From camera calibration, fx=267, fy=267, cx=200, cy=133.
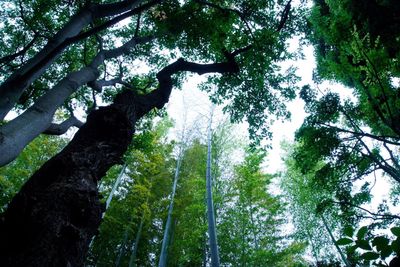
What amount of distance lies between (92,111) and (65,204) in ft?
4.21

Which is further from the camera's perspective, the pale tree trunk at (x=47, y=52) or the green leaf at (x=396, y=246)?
the pale tree trunk at (x=47, y=52)

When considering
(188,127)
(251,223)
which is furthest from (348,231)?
(188,127)

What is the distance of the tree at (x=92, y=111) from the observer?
158 centimetres

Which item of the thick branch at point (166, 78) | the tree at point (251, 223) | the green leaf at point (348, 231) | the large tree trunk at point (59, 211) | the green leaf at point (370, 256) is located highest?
the tree at point (251, 223)

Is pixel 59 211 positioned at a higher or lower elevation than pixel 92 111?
lower

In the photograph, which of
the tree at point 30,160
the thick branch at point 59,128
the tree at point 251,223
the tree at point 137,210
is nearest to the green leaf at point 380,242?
the thick branch at point 59,128

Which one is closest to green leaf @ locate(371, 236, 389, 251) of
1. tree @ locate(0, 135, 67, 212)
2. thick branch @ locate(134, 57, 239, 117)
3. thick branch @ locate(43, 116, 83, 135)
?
thick branch @ locate(134, 57, 239, 117)

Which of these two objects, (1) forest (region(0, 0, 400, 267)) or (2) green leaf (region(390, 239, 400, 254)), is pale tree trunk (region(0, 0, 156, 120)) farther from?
(2) green leaf (region(390, 239, 400, 254))

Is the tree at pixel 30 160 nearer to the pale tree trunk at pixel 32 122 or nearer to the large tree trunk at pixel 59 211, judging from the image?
the pale tree trunk at pixel 32 122

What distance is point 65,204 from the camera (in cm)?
173

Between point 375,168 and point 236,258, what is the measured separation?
18.6 ft

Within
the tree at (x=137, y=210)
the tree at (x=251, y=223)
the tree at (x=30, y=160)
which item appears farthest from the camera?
the tree at (x=137, y=210)

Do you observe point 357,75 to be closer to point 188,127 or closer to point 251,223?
point 251,223

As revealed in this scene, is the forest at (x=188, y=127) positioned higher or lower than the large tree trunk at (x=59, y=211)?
higher
